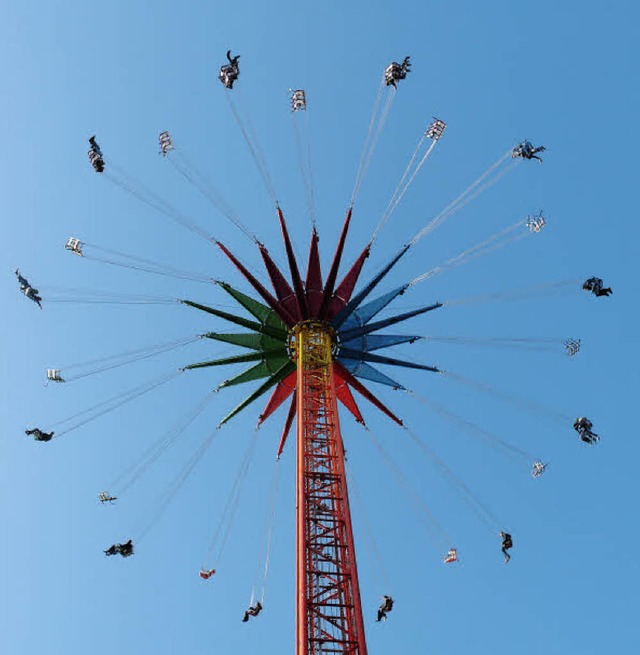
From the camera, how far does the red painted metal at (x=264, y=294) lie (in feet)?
110

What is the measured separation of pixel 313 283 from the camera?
3603 centimetres

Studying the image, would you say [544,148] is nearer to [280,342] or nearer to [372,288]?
[372,288]

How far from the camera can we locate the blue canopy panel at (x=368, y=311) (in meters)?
36.8

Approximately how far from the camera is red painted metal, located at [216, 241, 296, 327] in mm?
33406

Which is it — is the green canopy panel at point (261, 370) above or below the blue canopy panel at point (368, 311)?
below

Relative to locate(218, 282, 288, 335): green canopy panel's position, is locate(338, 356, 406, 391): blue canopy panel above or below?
below

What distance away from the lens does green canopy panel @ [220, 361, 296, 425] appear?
34906 mm

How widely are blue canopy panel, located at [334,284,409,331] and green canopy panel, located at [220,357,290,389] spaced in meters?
2.87

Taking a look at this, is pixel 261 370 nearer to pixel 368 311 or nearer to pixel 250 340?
pixel 250 340

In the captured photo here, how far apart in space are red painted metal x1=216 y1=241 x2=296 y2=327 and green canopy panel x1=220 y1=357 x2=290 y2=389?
66.7 inches

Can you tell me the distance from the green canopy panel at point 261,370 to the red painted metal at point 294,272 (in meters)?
2.25

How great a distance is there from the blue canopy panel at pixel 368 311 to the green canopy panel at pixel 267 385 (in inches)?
104

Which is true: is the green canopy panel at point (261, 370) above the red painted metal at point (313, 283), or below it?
below

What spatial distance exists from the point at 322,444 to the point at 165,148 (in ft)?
Result: 50.5
